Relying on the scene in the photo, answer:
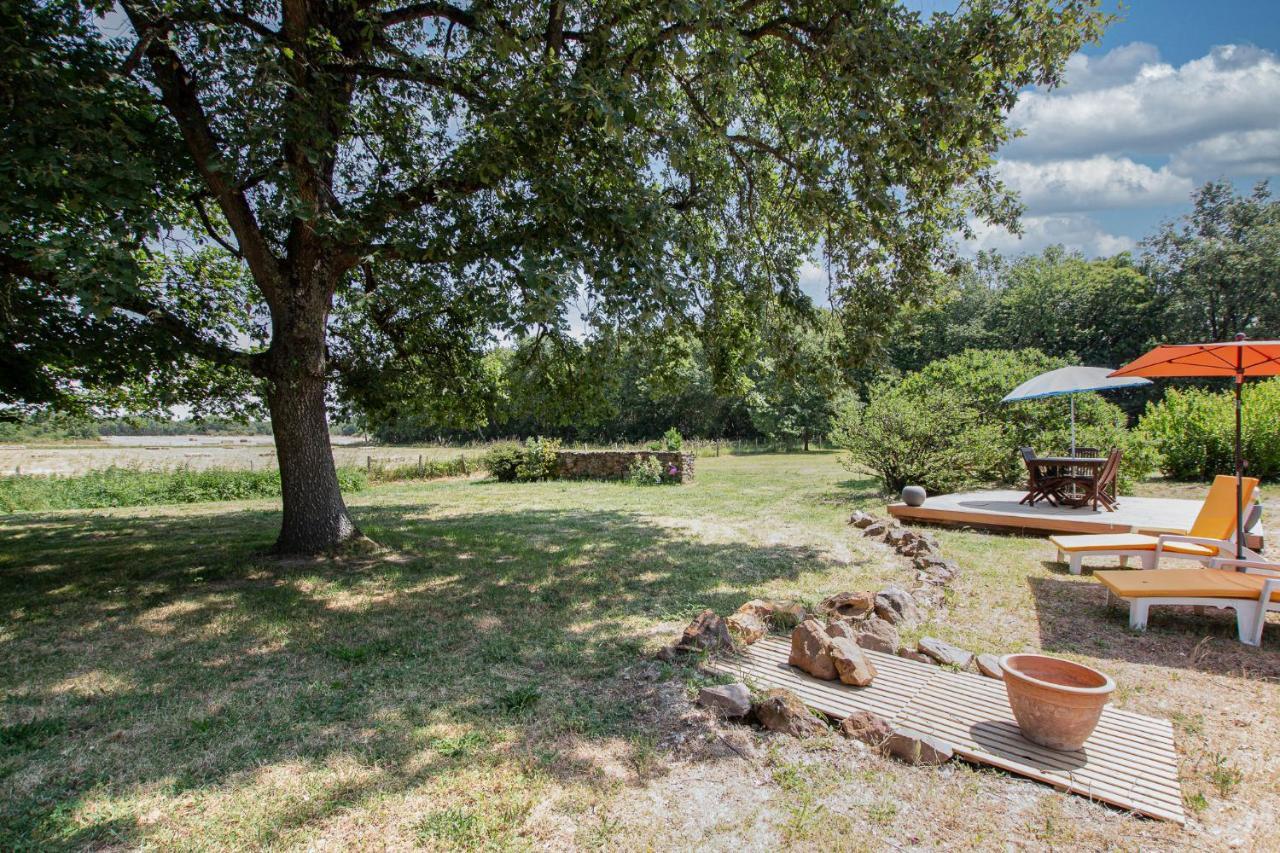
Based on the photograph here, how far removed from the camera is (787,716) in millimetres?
3004

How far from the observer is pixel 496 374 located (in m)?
9.31

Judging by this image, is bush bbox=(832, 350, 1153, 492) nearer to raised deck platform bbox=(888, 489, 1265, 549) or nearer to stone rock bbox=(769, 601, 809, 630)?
raised deck platform bbox=(888, 489, 1265, 549)

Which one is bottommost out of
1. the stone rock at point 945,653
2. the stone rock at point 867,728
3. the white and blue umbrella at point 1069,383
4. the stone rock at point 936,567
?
the stone rock at point 936,567

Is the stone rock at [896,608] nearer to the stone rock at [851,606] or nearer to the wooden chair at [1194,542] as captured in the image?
the stone rock at [851,606]

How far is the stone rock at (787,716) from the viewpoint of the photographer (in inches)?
117

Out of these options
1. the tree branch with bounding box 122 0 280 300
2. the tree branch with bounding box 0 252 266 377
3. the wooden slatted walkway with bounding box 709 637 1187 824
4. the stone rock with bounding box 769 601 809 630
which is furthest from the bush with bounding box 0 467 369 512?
the wooden slatted walkway with bounding box 709 637 1187 824

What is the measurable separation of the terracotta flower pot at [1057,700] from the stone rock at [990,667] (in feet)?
2.10

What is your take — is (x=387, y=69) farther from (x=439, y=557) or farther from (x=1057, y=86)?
(x=1057, y=86)

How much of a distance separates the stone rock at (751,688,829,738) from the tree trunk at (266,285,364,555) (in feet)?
19.4

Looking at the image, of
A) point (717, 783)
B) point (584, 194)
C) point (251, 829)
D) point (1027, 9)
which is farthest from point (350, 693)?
point (1027, 9)

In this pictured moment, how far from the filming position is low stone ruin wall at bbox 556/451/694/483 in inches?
674

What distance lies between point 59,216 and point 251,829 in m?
4.37

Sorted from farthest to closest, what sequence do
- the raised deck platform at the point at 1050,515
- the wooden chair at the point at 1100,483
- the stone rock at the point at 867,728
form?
the wooden chair at the point at 1100,483 < the raised deck platform at the point at 1050,515 < the stone rock at the point at 867,728

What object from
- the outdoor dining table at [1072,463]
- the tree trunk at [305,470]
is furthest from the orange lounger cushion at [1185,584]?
the tree trunk at [305,470]
